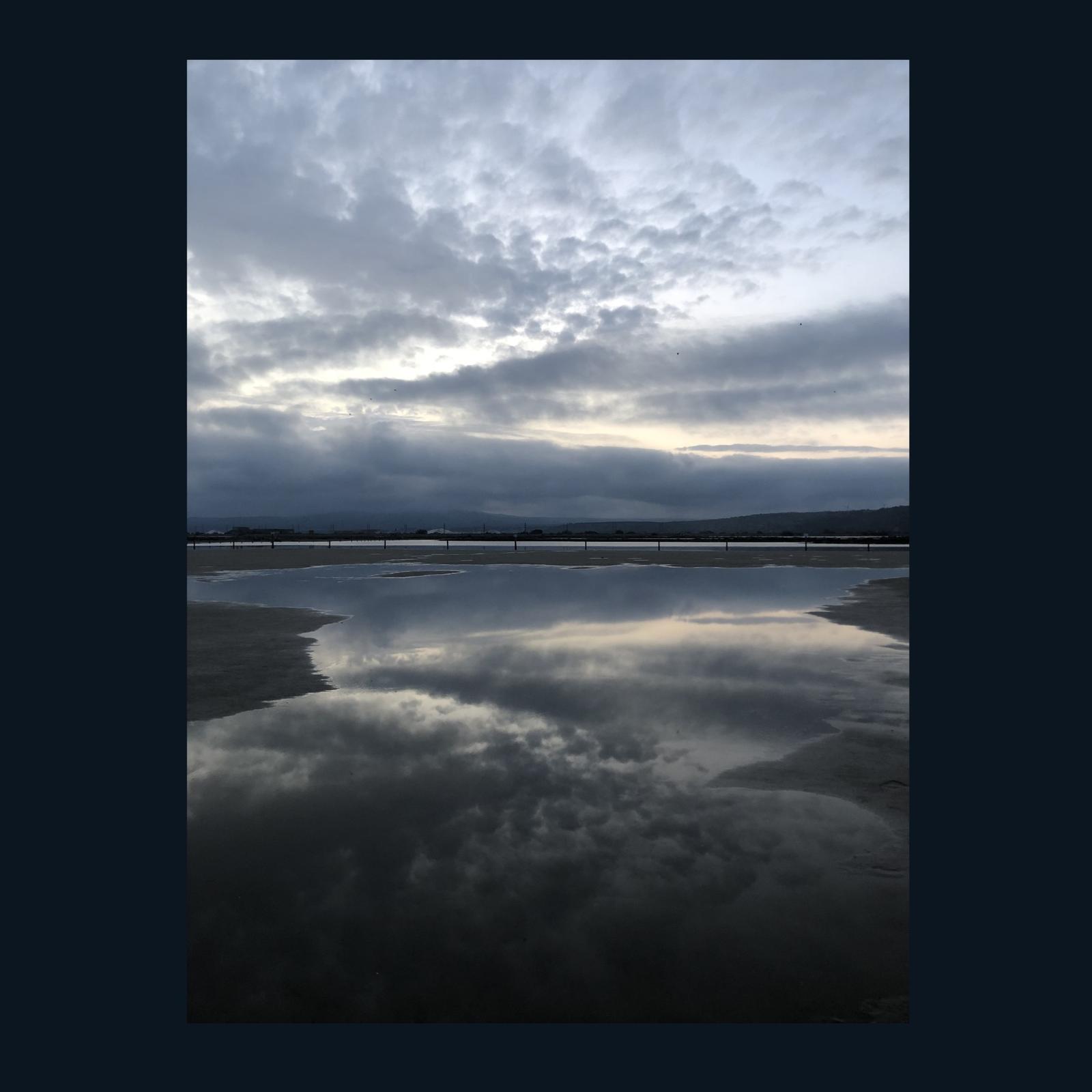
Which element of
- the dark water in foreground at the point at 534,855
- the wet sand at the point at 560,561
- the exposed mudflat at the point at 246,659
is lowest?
the dark water in foreground at the point at 534,855

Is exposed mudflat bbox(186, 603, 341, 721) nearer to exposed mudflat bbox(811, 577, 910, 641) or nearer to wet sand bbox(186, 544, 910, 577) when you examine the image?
exposed mudflat bbox(811, 577, 910, 641)

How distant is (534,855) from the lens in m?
6.54

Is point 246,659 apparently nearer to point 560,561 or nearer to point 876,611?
point 876,611

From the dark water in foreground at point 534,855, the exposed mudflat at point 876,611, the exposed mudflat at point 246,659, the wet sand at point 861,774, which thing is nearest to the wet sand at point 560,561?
the exposed mudflat at point 876,611

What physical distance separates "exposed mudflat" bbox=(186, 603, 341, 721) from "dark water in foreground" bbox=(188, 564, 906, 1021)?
0.80 m

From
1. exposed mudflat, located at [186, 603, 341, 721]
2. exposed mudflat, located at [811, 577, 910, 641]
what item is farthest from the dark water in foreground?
exposed mudflat, located at [811, 577, 910, 641]

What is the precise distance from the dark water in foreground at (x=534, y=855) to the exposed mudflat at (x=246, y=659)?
31.3 inches

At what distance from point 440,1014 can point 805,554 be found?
76.5 metres

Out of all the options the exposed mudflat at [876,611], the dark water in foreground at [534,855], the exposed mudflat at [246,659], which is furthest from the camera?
the exposed mudflat at [876,611]

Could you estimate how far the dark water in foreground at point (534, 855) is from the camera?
4887 mm

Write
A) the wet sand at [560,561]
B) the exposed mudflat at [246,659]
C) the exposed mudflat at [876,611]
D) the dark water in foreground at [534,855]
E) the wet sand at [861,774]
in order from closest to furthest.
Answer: the dark water in foreground at [534,855], the wet sand at [861,774], the exposed mudflat at [246,659], the exposed mudflat at [876,611], the wet sand at [560,561]

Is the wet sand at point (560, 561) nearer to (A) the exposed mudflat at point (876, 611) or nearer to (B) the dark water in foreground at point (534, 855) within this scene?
(A) the exposed mudflat at point (876, 611)

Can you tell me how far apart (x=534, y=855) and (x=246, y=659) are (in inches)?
449

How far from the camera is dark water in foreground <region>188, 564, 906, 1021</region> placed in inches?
192
